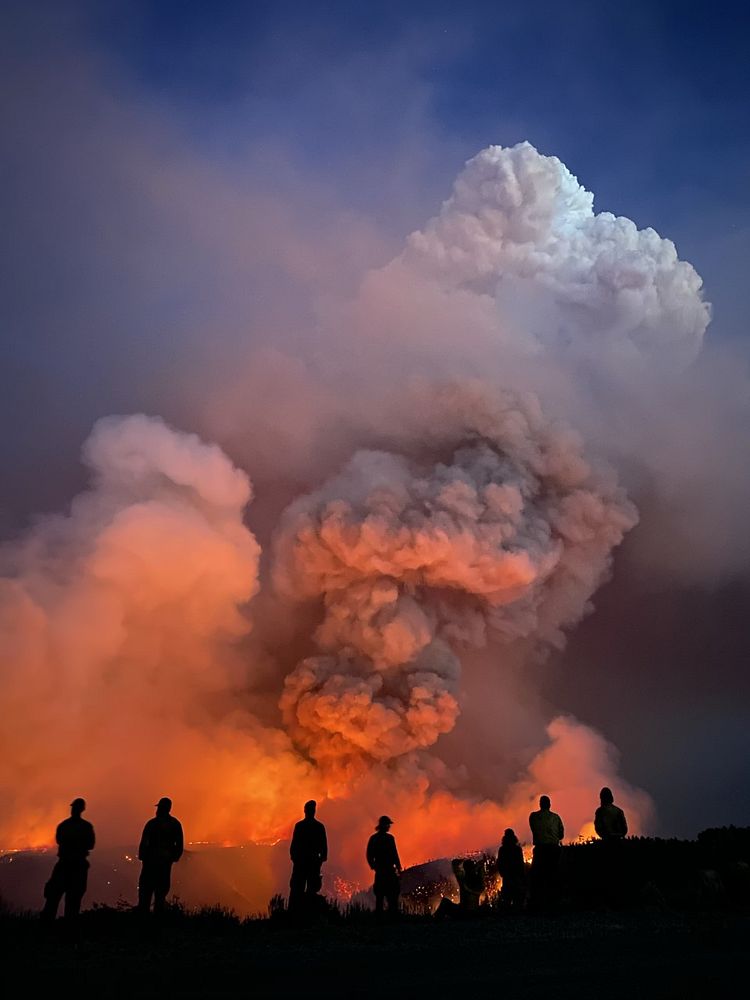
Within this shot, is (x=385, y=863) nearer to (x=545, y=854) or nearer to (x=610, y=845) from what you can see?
(x=545, y=854)

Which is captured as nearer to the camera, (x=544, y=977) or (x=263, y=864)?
(x=544, y=977)

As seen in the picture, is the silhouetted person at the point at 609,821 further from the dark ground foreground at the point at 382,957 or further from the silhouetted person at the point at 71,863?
the silhouetted person at the point at 71,863

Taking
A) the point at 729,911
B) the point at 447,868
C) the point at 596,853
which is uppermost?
the point at 447,868

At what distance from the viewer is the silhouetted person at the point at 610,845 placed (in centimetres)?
1305

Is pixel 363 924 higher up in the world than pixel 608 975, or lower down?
higher up

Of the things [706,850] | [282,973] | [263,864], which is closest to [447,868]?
[263,864]

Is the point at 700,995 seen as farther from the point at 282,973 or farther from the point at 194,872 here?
the point at 194,872

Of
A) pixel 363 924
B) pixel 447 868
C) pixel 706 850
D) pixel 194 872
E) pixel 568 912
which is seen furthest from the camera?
pixel 194 872

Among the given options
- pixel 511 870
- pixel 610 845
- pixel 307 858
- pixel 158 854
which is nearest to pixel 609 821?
pixel 610 845

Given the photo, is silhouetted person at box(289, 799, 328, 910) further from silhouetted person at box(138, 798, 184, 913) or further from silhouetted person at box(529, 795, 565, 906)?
silhouetted person at box(529, 795, 565, 906)

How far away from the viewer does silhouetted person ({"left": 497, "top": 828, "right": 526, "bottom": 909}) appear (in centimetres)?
1441

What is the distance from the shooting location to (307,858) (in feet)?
38.9

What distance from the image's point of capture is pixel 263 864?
66688 mm

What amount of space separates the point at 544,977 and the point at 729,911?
6344mm
